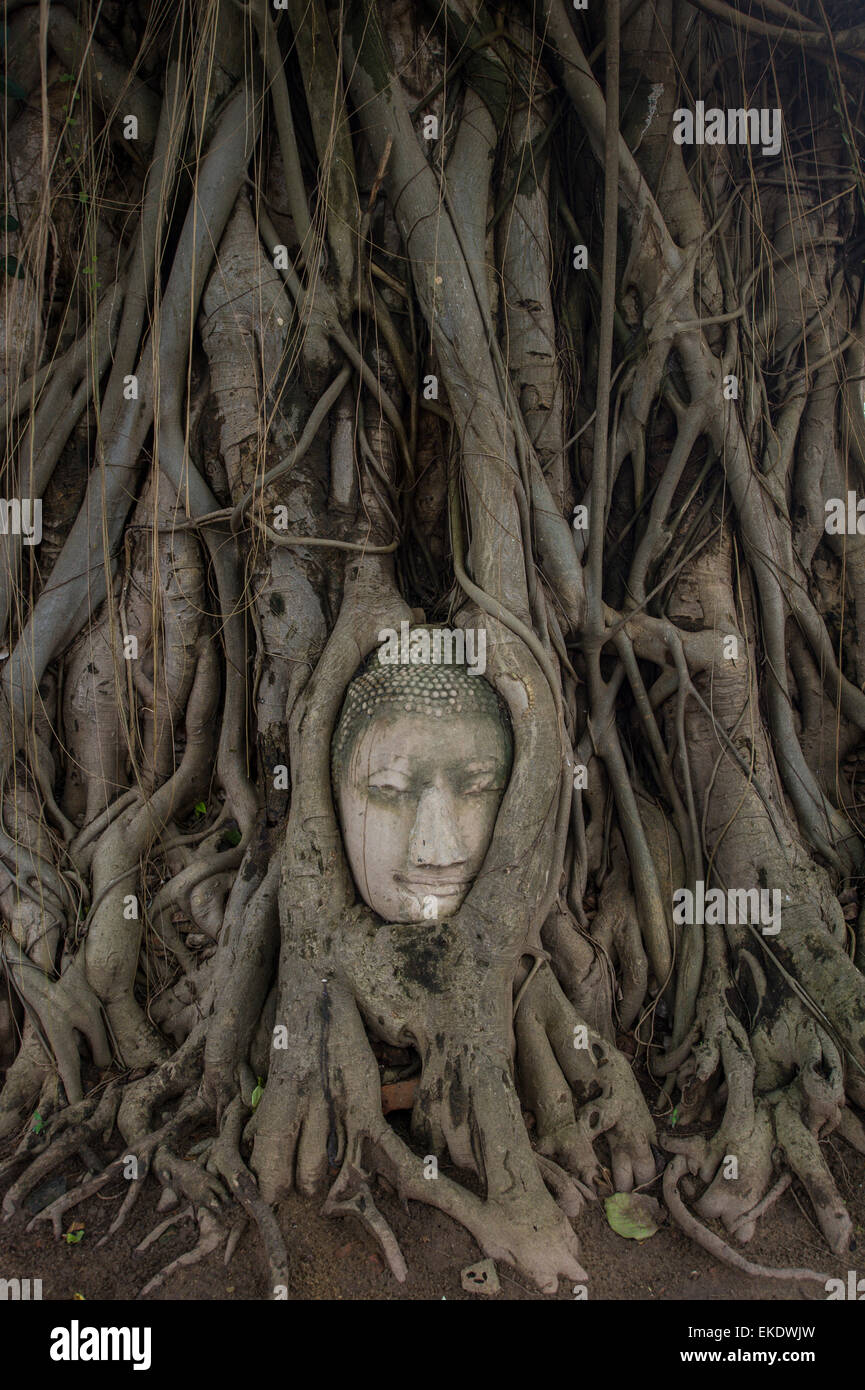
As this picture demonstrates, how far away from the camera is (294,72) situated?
2.84 m

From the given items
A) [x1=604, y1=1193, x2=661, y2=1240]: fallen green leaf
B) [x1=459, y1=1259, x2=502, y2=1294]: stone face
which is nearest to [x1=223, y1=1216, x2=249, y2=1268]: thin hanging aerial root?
[x1=459, y1=1259, x2=502, y2=1294]: stone face

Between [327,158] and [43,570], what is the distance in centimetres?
164

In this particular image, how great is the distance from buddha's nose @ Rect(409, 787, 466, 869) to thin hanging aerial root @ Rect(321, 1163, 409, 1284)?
2.65 ft

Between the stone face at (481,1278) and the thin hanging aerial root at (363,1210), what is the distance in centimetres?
14

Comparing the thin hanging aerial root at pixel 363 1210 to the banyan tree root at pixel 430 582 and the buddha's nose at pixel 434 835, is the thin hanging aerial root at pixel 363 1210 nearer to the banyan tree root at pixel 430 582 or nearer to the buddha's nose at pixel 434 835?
the banyan tree root at pixel 430 582

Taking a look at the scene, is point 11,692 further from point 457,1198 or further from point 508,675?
point 457,1198

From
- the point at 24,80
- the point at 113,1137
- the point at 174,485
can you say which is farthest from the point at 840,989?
the point at 24,80

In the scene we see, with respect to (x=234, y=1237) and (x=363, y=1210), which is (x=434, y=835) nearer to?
(x=363, y=1210)

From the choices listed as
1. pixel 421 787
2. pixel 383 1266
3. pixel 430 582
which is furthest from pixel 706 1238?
pixel 430 582

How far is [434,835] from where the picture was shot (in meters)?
2.25

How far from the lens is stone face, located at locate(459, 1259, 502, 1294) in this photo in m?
1.94

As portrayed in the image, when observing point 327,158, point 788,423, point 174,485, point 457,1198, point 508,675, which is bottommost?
point 457,1198

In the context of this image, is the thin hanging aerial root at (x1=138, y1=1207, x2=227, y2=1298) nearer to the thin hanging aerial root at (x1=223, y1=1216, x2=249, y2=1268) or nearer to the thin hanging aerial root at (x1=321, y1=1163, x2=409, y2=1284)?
the thin hanging aerial root at (x1=223, y1=1216, x2=249, y2=1268)

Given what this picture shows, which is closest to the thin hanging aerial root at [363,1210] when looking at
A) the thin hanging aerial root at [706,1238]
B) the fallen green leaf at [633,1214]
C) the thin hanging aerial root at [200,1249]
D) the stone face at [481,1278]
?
the stone face at [481,1278]
